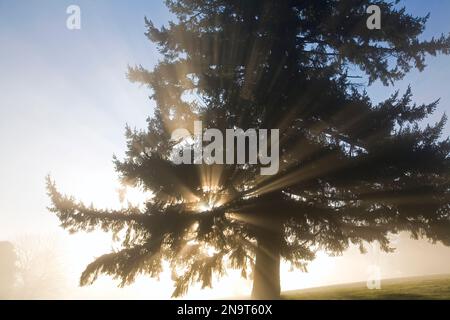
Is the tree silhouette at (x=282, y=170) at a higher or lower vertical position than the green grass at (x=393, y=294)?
higher

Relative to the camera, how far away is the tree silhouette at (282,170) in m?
9.69

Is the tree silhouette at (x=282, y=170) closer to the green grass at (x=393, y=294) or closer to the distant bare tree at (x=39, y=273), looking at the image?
the green grass at (x=393, y=294)

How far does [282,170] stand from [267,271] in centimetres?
345

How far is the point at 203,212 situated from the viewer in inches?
384

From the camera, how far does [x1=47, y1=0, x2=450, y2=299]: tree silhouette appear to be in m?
9.69

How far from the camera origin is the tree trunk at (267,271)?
1085 centimetres

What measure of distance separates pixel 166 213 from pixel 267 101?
4.59m

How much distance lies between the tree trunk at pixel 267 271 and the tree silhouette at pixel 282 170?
0.11 ft

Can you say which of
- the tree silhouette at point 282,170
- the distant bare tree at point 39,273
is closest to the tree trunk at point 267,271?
the tree silhouette at point 282,170

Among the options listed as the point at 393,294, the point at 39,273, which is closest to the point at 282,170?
the point at 393,294

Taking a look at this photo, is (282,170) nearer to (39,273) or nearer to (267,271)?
(267,271)

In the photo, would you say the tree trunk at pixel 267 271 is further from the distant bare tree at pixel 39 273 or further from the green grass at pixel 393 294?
the distant bare tree at pixel 39 273

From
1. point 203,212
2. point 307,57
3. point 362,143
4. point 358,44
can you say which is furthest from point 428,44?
point 203,212

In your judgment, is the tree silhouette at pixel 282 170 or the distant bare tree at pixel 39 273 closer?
the tree silhouette at pixel 282 170
